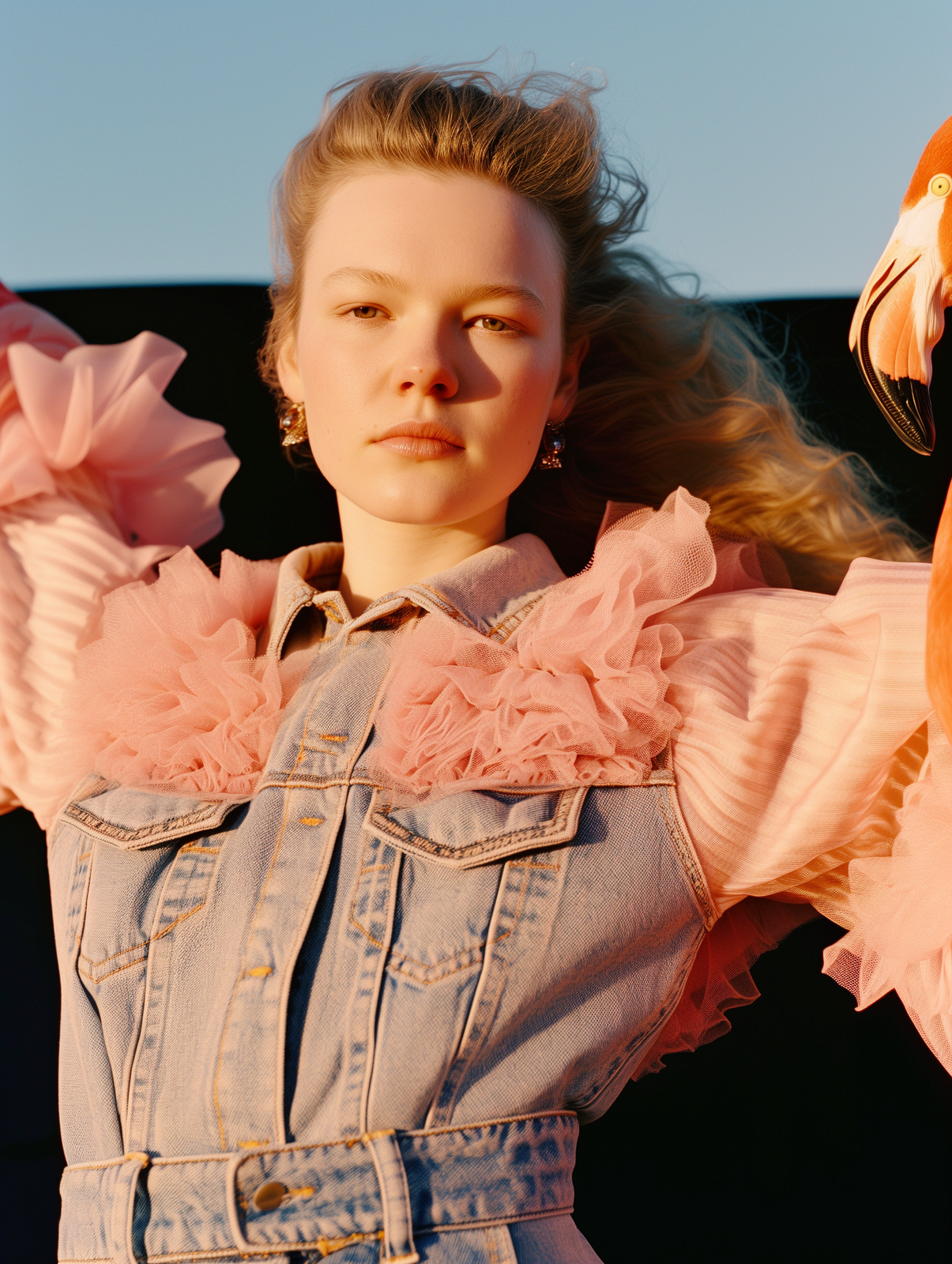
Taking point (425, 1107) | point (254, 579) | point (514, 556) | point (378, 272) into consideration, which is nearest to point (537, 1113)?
point (425, 1107)

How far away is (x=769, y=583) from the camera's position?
1.24 m

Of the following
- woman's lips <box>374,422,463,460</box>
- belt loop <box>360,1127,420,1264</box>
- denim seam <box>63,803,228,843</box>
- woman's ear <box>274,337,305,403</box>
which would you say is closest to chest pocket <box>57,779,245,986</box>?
denim seam <box>63,803,228,843</box>

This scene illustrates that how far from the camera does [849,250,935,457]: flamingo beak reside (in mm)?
896

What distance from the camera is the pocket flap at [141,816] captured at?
106cm

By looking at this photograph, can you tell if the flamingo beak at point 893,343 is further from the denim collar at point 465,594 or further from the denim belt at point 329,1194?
the denim belt at point 329,1194

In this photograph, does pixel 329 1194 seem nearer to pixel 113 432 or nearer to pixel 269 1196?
pixel 269 1196

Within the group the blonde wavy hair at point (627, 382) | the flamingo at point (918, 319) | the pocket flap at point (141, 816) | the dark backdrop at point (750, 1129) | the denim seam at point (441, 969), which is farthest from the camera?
the dark backdrop at point (750, 1129)

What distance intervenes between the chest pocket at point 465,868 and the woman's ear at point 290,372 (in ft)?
1.79

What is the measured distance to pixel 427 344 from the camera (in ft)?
3.56

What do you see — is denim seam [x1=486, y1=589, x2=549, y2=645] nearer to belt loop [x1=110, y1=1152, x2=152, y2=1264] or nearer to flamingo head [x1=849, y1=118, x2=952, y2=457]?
flamingo head [x1=849, y1=118, x2=952, y2=457]

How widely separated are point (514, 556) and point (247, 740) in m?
0.33

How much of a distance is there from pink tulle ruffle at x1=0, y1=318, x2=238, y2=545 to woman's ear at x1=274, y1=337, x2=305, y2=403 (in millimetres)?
166

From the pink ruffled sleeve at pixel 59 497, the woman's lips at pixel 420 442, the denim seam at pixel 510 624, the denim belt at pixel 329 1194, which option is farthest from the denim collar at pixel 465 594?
the denim belt at pixel 329 1194

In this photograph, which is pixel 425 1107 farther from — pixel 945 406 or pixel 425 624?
pixel 945 406
